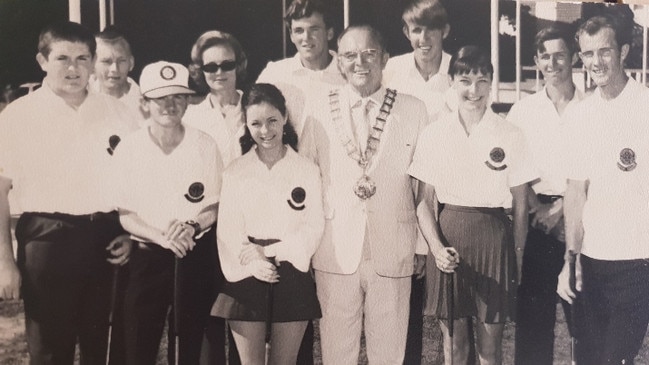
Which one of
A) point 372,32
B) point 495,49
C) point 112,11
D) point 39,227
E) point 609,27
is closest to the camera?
point 39,227

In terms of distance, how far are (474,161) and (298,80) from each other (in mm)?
648

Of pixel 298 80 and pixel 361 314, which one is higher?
pixel 298 80

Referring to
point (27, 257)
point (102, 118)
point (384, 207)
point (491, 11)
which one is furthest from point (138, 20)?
point (491, 11)

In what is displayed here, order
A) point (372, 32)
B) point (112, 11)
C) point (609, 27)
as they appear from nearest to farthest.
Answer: point (112, 11) → point (372, 32) → point (609, 27)

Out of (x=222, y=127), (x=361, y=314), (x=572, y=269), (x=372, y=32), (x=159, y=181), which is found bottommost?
(x=361, y=314)

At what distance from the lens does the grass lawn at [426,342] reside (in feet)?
6.80

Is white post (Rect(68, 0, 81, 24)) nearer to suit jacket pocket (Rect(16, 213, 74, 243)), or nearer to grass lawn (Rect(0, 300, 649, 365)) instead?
suit jacket pocket (Rect(16, 213, 74, 243))

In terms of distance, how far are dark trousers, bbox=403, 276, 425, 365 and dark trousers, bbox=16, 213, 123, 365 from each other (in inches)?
37.5

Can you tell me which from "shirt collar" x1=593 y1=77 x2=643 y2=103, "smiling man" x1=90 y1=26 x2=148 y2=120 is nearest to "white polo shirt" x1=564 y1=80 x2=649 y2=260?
"shirt collar" x1=593 y1=77 x2=643 y2=103

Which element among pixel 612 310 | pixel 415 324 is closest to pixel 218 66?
pixel 415 324

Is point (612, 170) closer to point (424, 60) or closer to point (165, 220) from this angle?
point (424, 60)

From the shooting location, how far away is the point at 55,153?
2.07 metres

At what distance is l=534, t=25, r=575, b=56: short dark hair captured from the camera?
7.92 ft

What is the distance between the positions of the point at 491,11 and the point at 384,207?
0.80 metres
